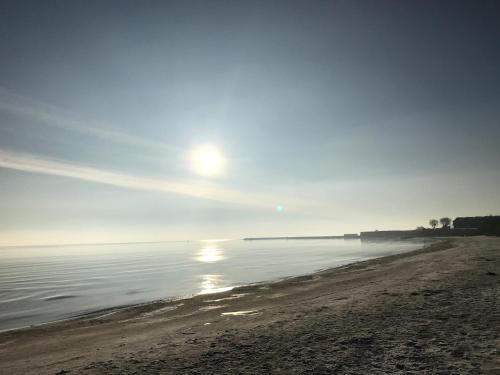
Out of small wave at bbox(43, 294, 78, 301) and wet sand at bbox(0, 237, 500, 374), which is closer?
wet sand at bbox(0, 237, 500, 374)

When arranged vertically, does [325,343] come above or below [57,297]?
above

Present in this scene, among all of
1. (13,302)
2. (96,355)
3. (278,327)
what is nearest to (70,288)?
(13,302)

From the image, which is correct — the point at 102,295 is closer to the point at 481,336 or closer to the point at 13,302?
the point at 13,302

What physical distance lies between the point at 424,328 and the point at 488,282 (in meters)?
9.62

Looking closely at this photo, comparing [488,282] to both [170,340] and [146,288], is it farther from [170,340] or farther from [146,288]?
[146,288]

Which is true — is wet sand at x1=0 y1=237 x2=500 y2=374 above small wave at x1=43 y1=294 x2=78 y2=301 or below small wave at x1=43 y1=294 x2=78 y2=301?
above

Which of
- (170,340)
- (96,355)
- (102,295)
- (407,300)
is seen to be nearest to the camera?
(96,355)

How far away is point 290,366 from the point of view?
829 cm

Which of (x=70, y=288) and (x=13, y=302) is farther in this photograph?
(x=70, y=288)

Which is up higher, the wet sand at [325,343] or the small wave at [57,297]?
the wet sand at [325,343]

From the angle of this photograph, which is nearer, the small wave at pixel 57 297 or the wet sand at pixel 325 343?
the wet sand at pixel 325 343

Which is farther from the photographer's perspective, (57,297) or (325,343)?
(57,297)

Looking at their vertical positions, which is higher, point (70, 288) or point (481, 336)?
point (481, 336)

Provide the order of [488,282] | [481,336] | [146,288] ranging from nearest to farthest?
[481,336]
[488,282]
[146,288]
